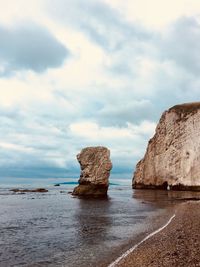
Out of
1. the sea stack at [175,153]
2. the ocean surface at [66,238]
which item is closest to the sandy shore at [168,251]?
the ocean surface at [66,238]

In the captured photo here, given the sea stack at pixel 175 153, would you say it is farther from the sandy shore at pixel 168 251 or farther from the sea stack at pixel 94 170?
the sandy shore at pixel 168 251

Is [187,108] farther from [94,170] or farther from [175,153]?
[94,170]

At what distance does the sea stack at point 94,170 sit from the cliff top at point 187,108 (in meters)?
29.1

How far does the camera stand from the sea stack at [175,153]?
3044 inches

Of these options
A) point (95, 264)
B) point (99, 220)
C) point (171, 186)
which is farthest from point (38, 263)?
point (171, 186)

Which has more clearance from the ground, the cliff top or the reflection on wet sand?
the cliff top

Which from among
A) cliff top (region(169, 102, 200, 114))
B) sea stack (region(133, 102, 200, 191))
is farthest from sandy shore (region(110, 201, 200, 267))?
cliff top (region(169, 102, 200, 114))

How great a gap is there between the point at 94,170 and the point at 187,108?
3532 cm

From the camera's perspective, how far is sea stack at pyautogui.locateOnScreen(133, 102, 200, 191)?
7731 centimetres

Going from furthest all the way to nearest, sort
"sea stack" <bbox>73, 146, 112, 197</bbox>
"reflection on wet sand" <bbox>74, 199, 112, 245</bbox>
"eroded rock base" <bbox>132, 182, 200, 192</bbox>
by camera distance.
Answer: "eroded rock base" <bbox>132, 182, 200, 192</bbox>, "sea stack" <bbox>73, 146, 112, 197</bbox>, "reflection on wet sand" <bbox>74, 199, 112, 245</bbox>

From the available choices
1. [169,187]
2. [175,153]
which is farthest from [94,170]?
[169,187]

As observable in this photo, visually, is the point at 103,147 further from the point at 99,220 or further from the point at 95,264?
the point at 95,264

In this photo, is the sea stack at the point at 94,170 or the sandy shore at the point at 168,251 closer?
the sandy shore at the point at 168,251

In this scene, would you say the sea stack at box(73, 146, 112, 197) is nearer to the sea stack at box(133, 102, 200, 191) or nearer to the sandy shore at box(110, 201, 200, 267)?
the sea stack at box(133, 102, 200, 191)
